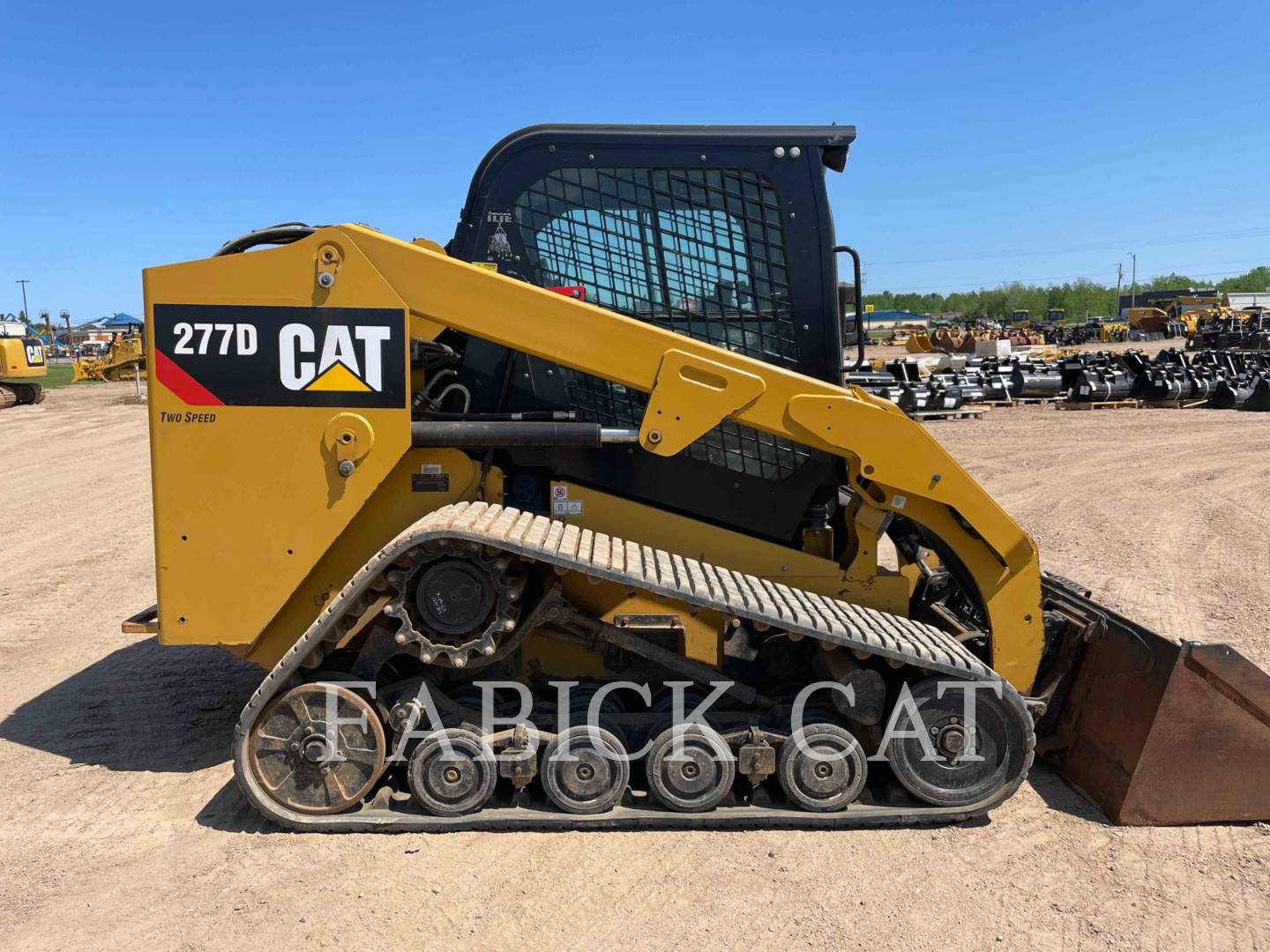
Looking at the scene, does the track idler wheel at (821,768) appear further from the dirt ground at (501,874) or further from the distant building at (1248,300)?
the distant building at (1248,300)

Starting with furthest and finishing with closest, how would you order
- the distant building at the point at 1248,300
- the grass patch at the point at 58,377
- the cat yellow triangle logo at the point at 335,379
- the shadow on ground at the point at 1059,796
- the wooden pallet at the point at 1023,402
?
the distant building at the point at 1248,300 → the grass patch at the point at 58,377 → the wooden pallet at the point at 1023,402 → the shadow on ground at the point at 1059,796 → the cat yellow triangle logo at the point at 335,379

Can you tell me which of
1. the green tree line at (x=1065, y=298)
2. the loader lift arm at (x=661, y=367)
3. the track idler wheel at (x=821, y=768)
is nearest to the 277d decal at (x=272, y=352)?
the loader lift arm at (x=661, y=367)

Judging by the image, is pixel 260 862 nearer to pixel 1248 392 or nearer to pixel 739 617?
pixel 739 617

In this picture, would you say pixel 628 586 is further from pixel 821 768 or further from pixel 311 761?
pixel 311 761

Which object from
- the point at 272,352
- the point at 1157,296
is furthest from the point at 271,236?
the point at 1157,296

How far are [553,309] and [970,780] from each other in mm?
2553

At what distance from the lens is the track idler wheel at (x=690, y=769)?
3812 millimetres

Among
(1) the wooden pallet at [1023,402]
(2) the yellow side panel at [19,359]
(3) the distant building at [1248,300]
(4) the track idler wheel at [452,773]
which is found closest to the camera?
(4) the track idler wheel at [452,773]

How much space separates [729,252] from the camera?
177 inches

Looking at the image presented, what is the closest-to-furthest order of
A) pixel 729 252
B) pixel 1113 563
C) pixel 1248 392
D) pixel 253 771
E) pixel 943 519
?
1. pixel 253 771
2. pixel 943 519
3. pixel 729 252
4. pixel 1113 563
5. pixel 1248 392

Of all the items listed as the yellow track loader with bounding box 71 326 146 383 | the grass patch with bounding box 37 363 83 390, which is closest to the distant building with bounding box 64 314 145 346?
the grass patch with bounding box 37 363 83 390

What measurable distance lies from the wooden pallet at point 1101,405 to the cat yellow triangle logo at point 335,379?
64.5 ft

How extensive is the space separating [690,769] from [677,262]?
7.42 feet

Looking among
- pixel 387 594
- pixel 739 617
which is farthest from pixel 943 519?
pixel 387 594
